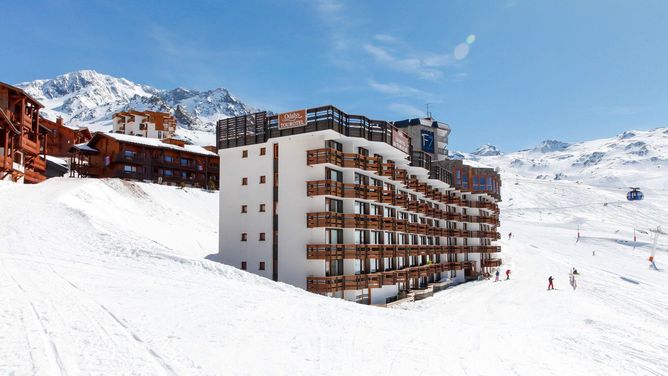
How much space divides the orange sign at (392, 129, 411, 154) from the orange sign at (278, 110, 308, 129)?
31.5 feet

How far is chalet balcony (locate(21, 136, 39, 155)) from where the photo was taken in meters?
50.9

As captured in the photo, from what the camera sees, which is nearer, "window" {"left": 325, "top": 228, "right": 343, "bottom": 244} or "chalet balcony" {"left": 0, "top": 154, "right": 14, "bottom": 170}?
"window" {"left": 325, "top": 228, "right": 343, "bottom": 244}

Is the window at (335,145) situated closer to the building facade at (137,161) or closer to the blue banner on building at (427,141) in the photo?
the building facade at (137,161)

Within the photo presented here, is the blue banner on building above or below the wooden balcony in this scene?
above

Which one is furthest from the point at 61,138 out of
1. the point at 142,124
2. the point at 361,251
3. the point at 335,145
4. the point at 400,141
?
the point at 361,251

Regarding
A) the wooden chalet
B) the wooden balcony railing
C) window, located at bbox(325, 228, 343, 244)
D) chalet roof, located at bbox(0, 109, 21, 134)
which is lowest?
the wooden balcony railing

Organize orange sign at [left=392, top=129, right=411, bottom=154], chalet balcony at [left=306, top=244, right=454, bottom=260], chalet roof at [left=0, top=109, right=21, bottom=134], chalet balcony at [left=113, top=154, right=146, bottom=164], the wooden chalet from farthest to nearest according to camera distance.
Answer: the wooden chalet → chalet balcony at [left=113, top=154, right=146, bottom=164] → chalet roof at [left=0, top=109, right=21, bottom=134] → orange sign at [left=392, top=129, right=411, bottom=154] → chalet balcony at [left=306, top=244, right=454, bottom=260]

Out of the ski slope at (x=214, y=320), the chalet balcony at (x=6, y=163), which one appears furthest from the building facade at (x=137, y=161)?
the ski slope at (x=214, y=320)

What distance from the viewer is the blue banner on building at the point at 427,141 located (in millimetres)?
70250

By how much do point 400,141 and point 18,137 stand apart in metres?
42.0

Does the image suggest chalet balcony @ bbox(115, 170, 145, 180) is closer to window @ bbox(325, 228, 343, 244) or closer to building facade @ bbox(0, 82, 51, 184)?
building facade @ bbox(0, 82, 51, 184)

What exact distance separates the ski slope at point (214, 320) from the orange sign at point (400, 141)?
46.6ft

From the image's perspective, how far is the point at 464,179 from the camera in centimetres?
6606

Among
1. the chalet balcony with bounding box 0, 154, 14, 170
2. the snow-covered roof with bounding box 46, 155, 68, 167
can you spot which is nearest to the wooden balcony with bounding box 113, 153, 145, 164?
the chalet balcony with bounding box 0, 154, 14, 170
